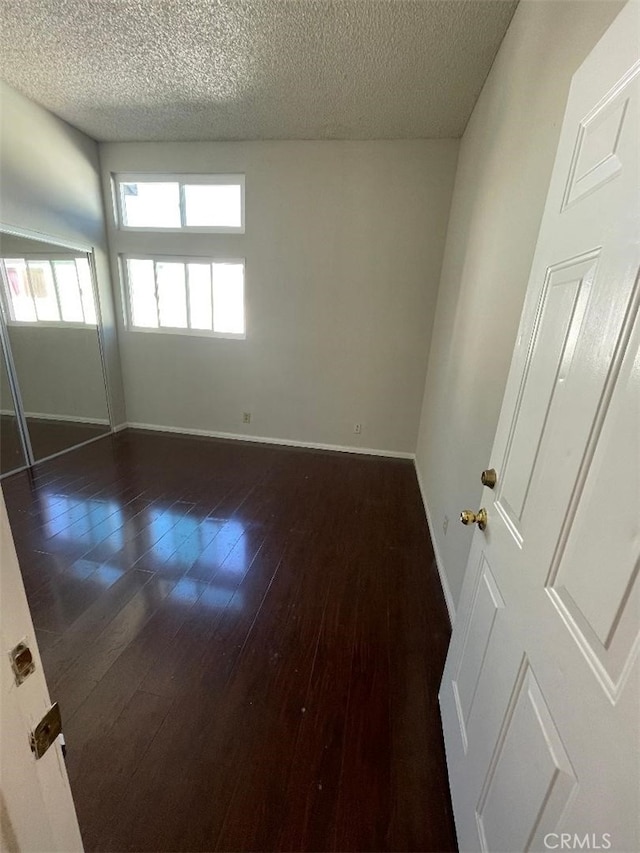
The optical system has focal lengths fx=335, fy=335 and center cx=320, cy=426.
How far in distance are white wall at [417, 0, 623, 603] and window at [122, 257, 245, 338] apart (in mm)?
2358

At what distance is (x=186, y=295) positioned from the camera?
3922 millimetres

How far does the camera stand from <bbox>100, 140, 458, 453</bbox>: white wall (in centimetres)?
322

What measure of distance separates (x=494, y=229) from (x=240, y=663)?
246cm

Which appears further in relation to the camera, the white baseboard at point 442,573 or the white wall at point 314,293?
the white wall at point 314,293

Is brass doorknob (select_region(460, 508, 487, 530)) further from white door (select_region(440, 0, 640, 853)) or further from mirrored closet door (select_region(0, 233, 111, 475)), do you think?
mirrored closet door (select_region(0, 233, 111, 475))

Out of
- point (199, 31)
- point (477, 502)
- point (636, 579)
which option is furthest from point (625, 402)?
point (199, 31)

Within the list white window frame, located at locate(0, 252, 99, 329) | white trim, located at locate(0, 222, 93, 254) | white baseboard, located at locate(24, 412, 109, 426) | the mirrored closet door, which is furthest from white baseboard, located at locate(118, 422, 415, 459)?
white trim, located at locate(0, 222, 93, 254)

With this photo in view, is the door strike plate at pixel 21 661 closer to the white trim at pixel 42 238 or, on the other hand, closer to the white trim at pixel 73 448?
the white trim at pixel 73 448

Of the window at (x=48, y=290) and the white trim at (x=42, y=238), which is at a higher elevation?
the white trim at (x=42, y=238)

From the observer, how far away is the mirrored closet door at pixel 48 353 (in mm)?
3021

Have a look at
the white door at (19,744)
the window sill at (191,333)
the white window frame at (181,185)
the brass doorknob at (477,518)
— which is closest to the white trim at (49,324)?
the window sill at (191,333)

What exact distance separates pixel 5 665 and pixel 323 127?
393 centimetres

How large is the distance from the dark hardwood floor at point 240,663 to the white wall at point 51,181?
7.82ft

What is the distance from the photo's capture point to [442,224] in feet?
10.5
